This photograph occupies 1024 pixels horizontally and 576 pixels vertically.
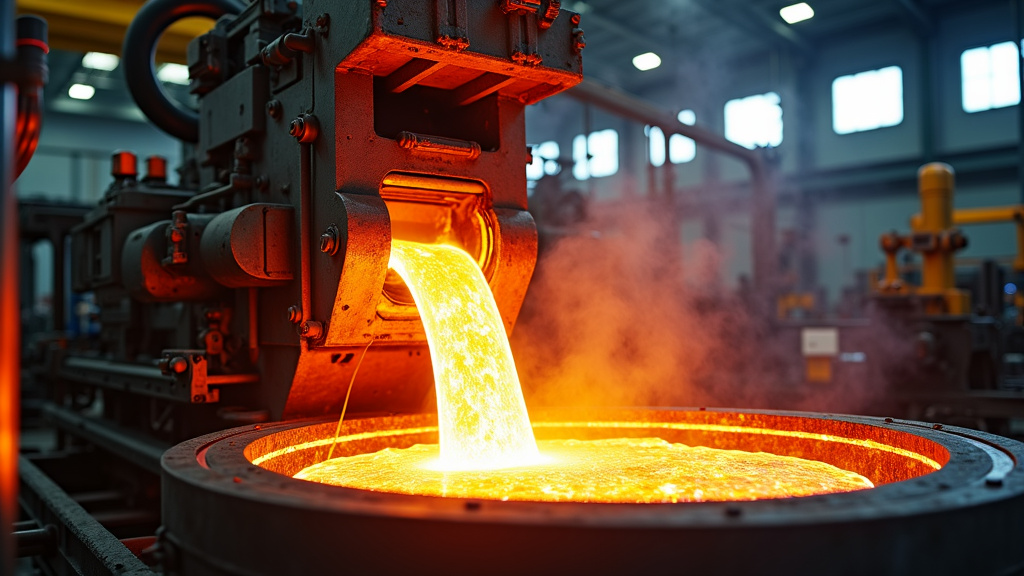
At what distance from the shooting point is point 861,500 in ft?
4.07

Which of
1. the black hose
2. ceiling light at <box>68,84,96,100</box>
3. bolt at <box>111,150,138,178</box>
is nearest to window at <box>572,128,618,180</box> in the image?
ceiling light at <box>68,84,96,100</box>

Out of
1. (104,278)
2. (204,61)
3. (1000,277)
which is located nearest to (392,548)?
(204,61)

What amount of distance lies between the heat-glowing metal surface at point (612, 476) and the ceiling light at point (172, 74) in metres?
11.5

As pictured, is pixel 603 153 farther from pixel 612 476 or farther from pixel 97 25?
pixel 612 476

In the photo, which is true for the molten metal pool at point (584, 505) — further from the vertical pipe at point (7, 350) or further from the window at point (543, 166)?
the window at point (543, 166)

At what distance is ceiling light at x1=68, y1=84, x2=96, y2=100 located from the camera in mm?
14133

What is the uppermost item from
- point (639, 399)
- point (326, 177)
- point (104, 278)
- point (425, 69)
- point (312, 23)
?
point (312, 23)

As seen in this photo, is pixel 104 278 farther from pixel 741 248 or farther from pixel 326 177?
pixel 741 248

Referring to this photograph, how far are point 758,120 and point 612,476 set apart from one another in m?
13.6

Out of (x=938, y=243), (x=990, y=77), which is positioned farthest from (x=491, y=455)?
(x=990, y=77)

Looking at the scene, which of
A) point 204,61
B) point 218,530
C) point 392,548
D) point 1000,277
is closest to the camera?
point 392,548

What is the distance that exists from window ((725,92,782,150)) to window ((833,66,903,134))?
3.27 feet

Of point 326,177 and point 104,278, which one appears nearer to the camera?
point 326,177

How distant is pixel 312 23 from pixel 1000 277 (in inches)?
316
